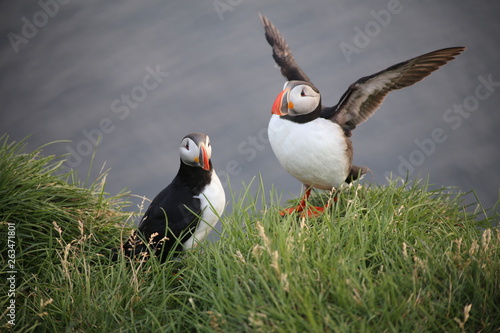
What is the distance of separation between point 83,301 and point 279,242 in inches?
40.2

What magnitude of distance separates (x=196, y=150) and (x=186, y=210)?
0.38 metres

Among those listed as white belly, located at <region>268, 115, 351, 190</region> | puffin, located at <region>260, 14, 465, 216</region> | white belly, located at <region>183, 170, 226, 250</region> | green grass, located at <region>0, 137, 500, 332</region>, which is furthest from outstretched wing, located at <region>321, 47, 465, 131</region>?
white belly, located at <region>183, 170, 226, 250</region>

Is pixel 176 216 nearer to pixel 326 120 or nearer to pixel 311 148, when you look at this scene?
pixel 311 148

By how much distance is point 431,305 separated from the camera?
225cm

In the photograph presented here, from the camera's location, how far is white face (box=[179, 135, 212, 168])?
310 cm

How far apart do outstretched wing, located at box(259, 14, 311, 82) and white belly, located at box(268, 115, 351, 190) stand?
0.53m

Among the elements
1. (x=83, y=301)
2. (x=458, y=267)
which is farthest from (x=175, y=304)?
(x=458, y=267)

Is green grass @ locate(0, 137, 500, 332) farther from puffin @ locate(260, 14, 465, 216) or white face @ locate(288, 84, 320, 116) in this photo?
white face @ locate(288, 84, 320, 116)

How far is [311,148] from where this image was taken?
354 centimetres

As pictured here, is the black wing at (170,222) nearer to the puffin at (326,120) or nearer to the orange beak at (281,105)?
the puffin at (326,120)

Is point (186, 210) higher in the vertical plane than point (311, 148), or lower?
lower

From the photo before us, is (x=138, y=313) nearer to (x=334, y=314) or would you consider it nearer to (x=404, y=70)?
(x=334, y=314)

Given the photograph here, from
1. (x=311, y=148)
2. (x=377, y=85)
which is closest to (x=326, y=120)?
(x=311, y=148)
